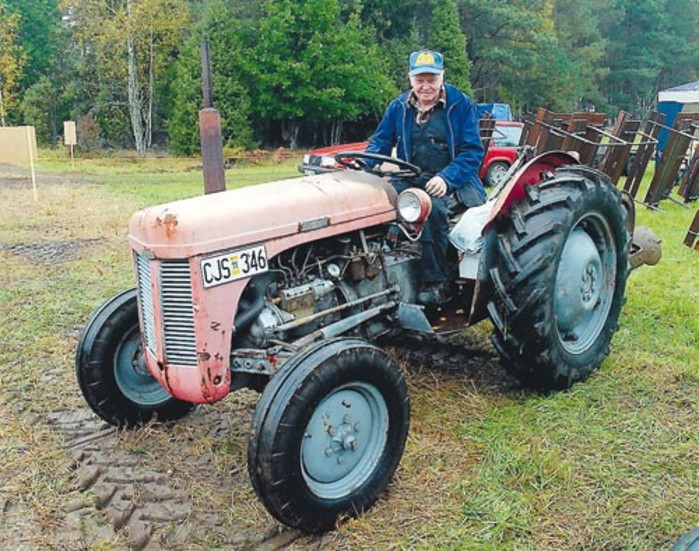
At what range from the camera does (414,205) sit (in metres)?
3.61

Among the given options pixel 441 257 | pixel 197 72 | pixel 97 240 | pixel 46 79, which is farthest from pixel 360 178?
pixel 46 79

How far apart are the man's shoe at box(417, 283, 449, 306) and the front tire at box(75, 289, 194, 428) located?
57.0 inches

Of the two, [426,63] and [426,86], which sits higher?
[426,63]

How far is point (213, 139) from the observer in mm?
4727

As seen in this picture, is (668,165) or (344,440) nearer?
(344,440)

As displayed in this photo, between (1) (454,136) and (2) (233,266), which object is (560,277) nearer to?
(1) (454,136)

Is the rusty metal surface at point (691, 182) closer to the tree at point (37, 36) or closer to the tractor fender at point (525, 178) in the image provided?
the tractor fender at point (525, 178)

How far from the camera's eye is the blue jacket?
392cm

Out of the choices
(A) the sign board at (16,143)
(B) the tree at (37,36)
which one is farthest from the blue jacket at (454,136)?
(B) the tree at (37,36)

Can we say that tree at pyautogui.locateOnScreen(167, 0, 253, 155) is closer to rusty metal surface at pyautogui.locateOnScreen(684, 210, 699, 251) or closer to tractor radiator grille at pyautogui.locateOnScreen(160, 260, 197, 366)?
rusty metal surface at pyautogui.locateOnScreen(684, 210, 699, 251)

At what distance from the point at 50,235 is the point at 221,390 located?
7315 millimetres

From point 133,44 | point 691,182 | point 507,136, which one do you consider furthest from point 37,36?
point 691,182

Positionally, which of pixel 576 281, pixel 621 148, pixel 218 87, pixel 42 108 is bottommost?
pixel 42 108

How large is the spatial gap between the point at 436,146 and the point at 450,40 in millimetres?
29561
